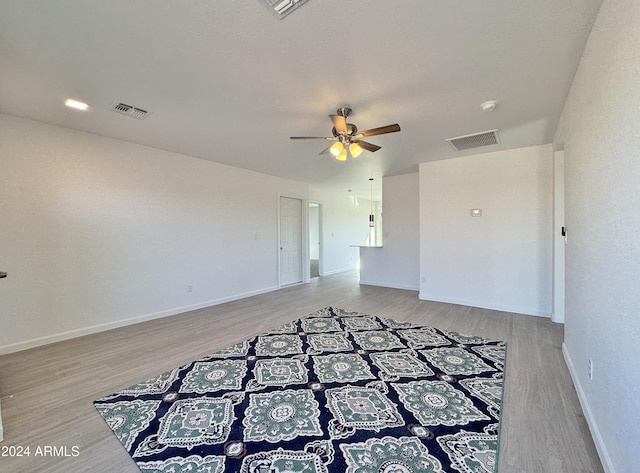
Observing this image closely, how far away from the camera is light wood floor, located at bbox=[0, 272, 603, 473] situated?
5.04 ft

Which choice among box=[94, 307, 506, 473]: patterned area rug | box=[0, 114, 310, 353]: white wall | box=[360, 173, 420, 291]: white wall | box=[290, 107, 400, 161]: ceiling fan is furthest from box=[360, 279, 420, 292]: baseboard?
box=[290, 107, 400, 161]: ceiling fan

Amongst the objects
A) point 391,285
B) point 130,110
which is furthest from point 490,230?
point 130,110

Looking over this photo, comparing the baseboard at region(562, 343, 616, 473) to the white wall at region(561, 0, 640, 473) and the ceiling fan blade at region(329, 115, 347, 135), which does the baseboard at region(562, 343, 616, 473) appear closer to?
the white wall at region(561, 0, 640, 473)

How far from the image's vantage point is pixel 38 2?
5.06 ft

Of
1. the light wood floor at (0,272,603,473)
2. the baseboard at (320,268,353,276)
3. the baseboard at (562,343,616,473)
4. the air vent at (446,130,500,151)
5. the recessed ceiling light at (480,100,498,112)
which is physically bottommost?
the light wood floor at (0,272,603,473)

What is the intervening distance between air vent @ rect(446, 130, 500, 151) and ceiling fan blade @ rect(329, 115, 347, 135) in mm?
1855

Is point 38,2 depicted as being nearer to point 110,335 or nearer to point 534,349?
point 110,335

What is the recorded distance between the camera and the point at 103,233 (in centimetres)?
357

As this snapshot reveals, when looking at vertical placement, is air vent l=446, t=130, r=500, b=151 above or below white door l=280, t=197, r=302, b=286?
above

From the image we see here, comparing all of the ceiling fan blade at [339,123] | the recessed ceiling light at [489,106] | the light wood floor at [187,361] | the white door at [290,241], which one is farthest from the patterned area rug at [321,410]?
the white door at [290,241]

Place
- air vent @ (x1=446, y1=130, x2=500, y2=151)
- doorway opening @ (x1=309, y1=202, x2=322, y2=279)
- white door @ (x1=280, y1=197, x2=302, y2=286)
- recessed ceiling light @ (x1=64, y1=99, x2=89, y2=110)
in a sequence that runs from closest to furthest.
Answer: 1. recessed ceiling light @ (x1=64, y1=99, x2=89, y2=110)
2. air vent @ (x1=446, y1=130, x2=500, y2=151)
3. white door @ (x1=280, y1=197, x2=302, y2=286)
4. doorway opening @ (x1=309, y1=202, x2=322, y2=279)

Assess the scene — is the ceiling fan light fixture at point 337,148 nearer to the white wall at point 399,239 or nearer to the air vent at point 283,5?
the air vent at point 283,5

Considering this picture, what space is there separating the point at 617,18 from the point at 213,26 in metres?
2.29

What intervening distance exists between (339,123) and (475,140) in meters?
2.33
